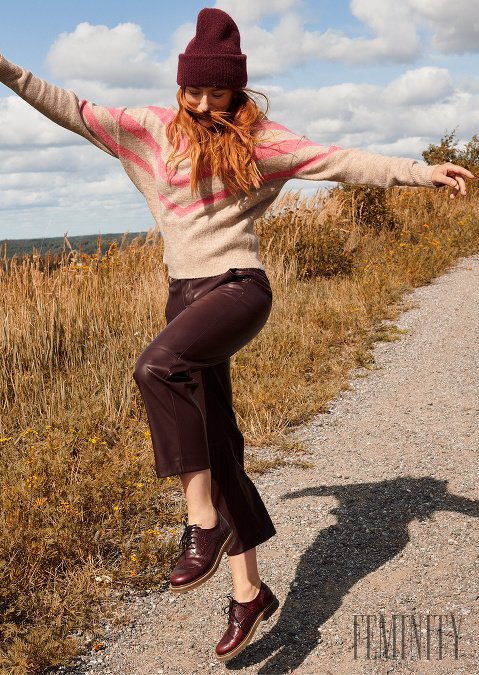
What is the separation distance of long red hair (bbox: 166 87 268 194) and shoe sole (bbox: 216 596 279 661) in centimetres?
176

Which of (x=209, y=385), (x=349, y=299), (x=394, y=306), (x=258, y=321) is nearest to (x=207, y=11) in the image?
(x=258, y=321)

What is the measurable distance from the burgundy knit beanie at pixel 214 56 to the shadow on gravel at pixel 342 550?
2324 mm

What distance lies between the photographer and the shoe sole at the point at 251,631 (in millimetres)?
2461

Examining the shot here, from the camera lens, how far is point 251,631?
2547 millimetres

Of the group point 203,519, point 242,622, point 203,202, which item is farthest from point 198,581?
point 203,202

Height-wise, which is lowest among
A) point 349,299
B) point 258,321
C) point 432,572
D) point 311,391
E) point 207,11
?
point 432,572

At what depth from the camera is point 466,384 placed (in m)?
5.75

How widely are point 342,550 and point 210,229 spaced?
1.93 m

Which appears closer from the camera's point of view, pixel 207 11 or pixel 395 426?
pixel 207 11

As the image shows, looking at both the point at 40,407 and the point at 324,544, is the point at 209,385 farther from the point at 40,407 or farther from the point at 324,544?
the point at 40,407

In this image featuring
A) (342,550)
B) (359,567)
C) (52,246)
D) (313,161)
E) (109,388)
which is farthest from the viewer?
(52,246)

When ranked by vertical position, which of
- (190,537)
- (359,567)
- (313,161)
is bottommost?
(359,567)

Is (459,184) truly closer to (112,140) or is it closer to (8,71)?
(112,140)

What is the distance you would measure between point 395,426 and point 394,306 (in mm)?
3533
